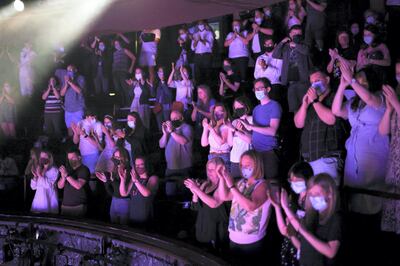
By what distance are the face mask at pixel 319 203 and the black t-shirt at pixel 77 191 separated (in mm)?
4263

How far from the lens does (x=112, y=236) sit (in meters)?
6.52

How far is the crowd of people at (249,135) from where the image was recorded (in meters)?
5.10

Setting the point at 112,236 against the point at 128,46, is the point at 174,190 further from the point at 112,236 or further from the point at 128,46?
the point at 128,46

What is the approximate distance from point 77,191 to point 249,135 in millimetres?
2604

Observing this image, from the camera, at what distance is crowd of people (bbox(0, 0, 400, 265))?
201 inches

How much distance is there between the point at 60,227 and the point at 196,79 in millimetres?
5337

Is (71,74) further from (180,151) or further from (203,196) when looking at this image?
(203,196)

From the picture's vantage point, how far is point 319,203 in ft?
13.4

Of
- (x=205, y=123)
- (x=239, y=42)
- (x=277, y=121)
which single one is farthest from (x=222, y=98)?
(x=277, y=121)

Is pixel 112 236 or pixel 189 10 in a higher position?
pixel 189 10

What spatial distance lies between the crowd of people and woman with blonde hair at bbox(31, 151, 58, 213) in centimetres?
1

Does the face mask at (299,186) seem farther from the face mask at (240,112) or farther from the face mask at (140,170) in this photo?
the face mask at (140,170)

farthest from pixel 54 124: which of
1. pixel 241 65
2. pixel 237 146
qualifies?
pixel 237 146

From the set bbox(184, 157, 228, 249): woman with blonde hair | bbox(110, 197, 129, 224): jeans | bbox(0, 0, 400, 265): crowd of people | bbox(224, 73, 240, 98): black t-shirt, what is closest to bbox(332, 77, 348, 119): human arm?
bbox(0, 0, 400, 265): crowd of people
